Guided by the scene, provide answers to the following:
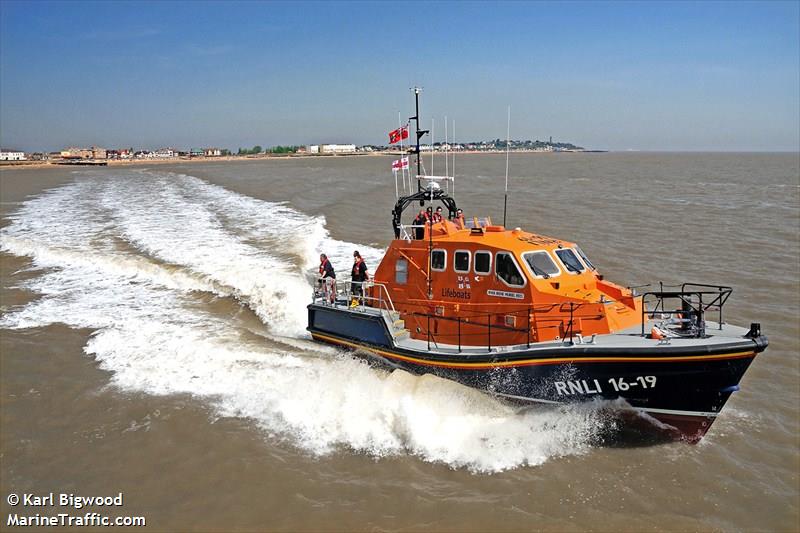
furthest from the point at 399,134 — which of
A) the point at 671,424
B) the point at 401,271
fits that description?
the point at 671,424

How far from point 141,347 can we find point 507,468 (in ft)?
24.6

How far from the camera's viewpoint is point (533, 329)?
27.0ft

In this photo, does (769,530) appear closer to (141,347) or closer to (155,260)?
(141,347)

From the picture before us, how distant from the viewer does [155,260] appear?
17266mm

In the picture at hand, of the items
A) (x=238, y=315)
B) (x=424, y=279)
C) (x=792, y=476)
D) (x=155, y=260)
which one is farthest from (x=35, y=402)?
(x=792, y=476)

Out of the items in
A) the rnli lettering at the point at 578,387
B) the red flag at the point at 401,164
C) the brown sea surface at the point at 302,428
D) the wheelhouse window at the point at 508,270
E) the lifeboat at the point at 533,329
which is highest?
the red flag at the point at 401,164

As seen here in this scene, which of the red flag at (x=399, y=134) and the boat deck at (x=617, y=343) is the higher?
the red flag at (x=399, y=134)

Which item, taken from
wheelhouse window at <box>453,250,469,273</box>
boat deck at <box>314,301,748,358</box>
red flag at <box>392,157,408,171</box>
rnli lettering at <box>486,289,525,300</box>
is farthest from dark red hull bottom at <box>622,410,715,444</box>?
red flag at <box>392,157,408,171</box>

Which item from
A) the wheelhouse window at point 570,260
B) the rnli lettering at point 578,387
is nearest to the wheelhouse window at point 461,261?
the wheelhouse window at point 570,260

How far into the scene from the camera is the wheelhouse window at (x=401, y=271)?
32.3 feet

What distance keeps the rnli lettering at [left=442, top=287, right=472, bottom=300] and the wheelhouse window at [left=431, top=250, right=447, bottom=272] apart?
36 cm

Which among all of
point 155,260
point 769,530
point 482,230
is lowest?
point 769,530

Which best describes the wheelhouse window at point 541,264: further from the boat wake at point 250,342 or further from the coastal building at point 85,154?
the coastal building at point 85,154

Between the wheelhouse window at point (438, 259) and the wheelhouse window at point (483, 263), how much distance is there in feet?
1.97
